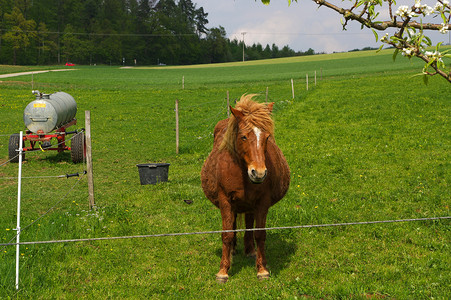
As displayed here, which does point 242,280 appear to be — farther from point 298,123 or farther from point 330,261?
point 298,123

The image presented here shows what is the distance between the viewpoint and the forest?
312 feet

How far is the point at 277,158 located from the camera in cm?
638

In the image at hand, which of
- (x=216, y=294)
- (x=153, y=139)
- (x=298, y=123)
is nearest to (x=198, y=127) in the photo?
(x=153, y=139)

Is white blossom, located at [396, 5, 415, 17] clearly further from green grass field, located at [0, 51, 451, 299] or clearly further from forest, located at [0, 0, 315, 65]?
forest, located at [0, 0, 315, 65]

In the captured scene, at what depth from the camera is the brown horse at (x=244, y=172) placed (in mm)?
5379

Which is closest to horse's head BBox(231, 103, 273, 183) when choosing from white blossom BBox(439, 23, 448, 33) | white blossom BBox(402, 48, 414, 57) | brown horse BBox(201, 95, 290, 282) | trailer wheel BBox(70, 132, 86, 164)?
brown horse BBox(201, 95, 290, 282)

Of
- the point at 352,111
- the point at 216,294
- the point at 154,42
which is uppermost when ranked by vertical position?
the point at 154,42

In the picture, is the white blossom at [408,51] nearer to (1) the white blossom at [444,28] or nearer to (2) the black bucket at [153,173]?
(1) the white blossom at [444,28]

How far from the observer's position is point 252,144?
17.3 feet

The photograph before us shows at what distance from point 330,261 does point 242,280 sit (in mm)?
1453

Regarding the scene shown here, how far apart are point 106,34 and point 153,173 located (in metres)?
108

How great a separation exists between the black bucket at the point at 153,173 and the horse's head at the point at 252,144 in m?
5.99

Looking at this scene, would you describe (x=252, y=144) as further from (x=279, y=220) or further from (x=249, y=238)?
(x=279, y=220)

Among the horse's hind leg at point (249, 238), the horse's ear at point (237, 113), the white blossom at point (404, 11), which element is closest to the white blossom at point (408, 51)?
the white blossom at point (404, 11)
